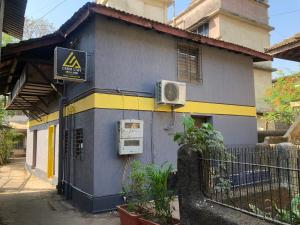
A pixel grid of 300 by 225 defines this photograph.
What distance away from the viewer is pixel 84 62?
7957 mm

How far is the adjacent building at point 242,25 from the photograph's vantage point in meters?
19.9

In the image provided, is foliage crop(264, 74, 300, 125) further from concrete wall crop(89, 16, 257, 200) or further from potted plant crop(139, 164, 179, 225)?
potted plant crop(139, 164, 179, 225)

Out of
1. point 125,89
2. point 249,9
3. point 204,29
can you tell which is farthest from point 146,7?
point 125,89

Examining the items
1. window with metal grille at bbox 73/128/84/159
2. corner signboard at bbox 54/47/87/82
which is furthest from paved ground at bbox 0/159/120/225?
corner signboard at bbox 54/47/87/82

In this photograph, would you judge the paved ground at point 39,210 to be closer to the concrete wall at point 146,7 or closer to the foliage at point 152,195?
the foliage at point 152,195

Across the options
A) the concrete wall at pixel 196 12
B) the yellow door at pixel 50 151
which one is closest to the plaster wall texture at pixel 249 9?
the concrete wall at pixel 196 12

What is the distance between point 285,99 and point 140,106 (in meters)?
9.48

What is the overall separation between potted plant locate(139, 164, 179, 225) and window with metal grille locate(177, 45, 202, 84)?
177 inches

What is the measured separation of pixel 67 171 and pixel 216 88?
5845 mm

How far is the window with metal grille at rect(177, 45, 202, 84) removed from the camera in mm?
9688

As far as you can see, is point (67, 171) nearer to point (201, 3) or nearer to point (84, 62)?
point (84, 62)

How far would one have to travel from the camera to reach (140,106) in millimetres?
8477

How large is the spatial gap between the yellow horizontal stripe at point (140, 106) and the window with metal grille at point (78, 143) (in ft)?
2.08

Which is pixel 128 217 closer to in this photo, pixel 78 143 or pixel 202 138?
pixel 202 138
